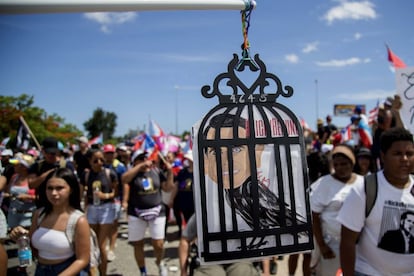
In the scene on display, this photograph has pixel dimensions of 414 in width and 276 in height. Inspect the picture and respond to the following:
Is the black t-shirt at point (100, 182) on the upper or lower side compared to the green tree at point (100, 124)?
lower

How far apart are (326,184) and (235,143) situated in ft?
7.96

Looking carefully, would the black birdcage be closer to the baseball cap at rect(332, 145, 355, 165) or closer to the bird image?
the bird image

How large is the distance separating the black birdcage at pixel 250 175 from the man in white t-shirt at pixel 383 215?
0.95 m

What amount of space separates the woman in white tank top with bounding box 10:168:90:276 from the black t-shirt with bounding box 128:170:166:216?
2009 millimetres

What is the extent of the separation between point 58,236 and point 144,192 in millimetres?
2246

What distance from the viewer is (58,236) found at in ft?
9.16

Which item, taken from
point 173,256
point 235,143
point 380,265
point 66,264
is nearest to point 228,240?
point 235,143

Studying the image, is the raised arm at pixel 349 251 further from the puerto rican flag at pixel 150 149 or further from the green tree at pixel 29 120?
the green tree at pixel 29 120

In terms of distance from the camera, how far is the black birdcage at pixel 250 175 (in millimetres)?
1494

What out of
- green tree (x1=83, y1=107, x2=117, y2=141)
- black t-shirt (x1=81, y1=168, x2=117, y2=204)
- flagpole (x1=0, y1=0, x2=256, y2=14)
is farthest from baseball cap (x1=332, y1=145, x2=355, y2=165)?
green tree (x1=83, y1=107, x2=117, y2=141)

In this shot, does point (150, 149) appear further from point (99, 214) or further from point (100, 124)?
point (100, 124)

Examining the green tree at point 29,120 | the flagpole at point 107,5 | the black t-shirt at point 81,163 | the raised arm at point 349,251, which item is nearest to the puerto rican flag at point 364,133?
the raised arm at point 349,251

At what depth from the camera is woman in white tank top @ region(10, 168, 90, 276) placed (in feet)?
9.10

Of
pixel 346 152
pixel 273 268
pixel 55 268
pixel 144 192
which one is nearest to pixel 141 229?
pixel 144 192
